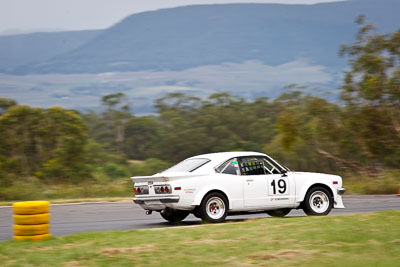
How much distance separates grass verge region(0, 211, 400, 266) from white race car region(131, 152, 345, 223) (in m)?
1.96

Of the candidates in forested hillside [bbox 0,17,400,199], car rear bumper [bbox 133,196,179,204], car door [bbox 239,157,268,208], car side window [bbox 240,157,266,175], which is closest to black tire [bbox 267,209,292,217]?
car door [bbox 239,157,268,208]

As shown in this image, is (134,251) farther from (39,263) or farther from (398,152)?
(398,152)

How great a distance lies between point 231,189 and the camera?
516 inches

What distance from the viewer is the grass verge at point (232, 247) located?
26.8 ft

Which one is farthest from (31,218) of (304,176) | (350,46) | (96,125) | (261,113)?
(96,125)

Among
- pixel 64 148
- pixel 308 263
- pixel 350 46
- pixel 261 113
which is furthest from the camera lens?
pixel 261 113

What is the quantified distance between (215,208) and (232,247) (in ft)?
13.5

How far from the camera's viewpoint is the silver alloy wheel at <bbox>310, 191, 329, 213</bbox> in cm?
1391

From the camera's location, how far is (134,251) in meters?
8.77

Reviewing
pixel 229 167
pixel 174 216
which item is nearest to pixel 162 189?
pixel 174 216

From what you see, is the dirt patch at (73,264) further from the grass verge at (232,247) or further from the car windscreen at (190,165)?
the car windscreen at (190,165)

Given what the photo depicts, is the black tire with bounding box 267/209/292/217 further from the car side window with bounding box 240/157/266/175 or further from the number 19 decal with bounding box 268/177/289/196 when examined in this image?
the car side window with bounding box 240/157/266/175

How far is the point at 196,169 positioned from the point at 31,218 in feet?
14.3

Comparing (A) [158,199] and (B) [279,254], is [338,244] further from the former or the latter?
(A) [158,199]
